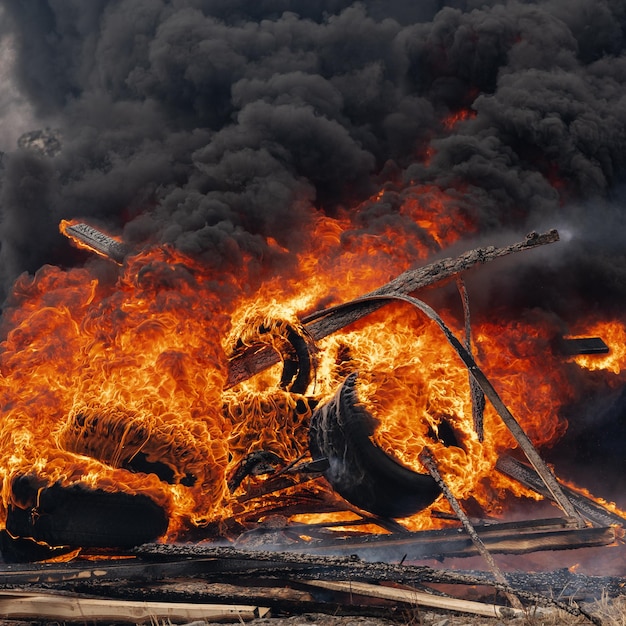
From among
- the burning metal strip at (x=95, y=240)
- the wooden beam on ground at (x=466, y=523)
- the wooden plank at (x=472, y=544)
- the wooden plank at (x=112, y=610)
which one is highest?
the burning metal strip at (x=95, y=240)

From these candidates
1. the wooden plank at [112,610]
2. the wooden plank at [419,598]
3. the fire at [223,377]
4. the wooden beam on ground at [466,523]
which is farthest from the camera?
the fire at [223,377]

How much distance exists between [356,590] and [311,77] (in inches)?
595

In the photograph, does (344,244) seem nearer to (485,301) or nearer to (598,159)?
(485,301)

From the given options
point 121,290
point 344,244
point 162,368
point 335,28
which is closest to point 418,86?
point 335,28

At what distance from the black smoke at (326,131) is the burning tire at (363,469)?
183 inches

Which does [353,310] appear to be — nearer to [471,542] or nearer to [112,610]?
[471,542]

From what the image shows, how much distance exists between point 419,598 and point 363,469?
2.42 metres

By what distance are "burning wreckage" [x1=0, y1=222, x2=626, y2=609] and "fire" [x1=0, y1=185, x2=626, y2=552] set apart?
0.12 feet

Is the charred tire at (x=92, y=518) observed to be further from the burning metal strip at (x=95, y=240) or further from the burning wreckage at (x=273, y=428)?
the burning metal strip at (x=95, y=240)

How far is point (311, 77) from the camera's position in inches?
703

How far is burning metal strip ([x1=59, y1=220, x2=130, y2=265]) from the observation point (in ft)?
47.2

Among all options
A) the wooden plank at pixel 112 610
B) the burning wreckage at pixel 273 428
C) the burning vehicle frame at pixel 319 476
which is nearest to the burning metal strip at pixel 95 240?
the burning wreckage at pixel 273 428

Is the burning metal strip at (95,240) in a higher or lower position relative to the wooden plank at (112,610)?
higher

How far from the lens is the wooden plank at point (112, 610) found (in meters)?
6.64
